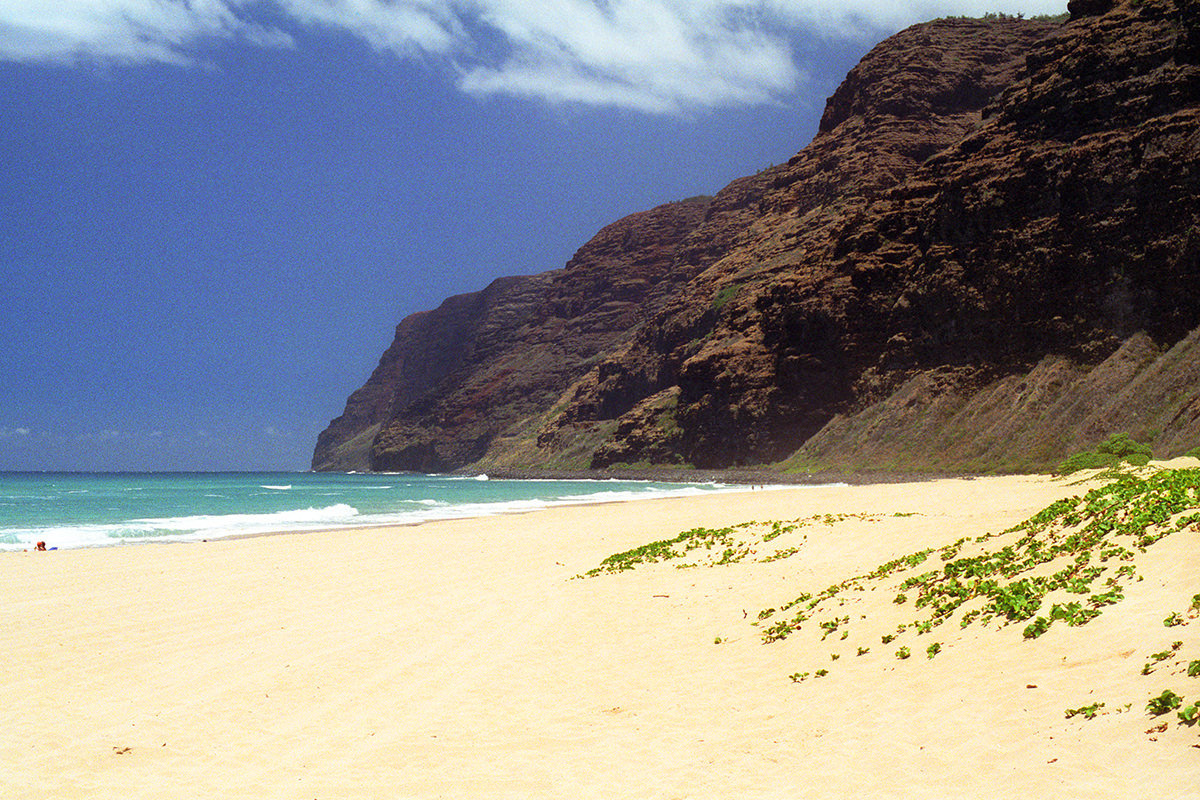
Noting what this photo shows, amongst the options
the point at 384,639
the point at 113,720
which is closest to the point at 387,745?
the point at 113,720

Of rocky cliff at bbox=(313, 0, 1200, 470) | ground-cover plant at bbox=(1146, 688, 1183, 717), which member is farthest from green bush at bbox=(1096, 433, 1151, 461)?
ground-cover plant at bbox=(1146, 688, 1183, 717)

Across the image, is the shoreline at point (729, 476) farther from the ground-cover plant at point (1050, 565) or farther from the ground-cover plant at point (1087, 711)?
the ground-cover plant at point (1087, 711)

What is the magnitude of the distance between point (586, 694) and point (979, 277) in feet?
266

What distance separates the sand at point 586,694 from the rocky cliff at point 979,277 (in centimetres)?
4965

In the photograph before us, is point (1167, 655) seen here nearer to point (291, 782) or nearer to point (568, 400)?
point (291, 782)

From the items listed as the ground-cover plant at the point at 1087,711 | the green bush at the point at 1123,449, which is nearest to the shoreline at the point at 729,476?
the green bush at the point at 1123,449

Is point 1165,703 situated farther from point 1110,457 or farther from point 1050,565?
point 1110,457

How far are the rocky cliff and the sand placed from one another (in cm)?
4965

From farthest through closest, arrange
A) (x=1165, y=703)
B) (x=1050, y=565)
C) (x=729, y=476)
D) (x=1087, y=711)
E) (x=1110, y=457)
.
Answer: (x=729, y=476) → (x=1110, y=457) → (x=1050, y=565) → (x=1087, y=711) → (x=1165, y=703)

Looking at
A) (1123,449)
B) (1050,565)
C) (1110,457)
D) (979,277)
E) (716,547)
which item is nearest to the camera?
(1050,565)

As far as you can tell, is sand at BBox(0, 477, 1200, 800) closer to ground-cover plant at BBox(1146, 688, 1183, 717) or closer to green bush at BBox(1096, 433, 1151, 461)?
ground-cover plant at BBox(1146, 688, 1183, 717)

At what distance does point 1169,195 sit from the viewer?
213ft

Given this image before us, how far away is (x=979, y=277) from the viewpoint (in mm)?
78125

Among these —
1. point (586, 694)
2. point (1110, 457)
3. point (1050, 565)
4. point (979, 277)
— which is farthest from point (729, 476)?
point (586, 694)
